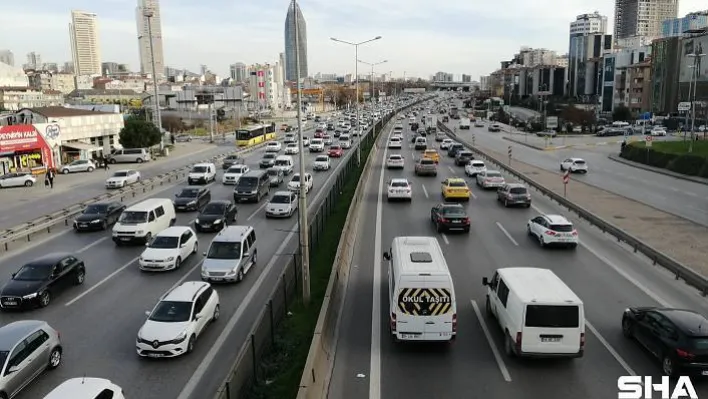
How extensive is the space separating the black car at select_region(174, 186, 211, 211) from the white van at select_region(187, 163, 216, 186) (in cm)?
870

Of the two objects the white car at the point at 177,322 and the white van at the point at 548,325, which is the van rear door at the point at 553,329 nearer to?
the white van at the point at 548,325

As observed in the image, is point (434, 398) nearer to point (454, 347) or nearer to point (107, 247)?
point (454, 347)

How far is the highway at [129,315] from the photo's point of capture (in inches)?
491

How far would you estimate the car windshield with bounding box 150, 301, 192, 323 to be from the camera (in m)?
13.8

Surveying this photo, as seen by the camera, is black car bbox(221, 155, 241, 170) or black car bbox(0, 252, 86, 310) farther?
black car bbox(221, 155, 241, 170)

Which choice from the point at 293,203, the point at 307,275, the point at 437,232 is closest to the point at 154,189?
the point at 293,203

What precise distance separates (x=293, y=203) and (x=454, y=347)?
711 inches

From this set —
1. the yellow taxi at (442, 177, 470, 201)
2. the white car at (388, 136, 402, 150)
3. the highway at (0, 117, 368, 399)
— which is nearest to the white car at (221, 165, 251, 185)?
the highway at (0, 117, 368, 399)

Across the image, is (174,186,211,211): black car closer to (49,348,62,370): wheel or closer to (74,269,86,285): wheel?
(74,269,86,285): wheel

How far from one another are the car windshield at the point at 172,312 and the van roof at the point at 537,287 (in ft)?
25.1

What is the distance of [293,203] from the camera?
30.1m

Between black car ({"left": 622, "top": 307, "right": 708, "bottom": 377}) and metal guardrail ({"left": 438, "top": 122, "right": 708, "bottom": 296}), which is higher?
black car ({"left": 622, "top": 307, "right": 708, "bottom": 377})

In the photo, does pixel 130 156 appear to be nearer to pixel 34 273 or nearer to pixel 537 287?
pixel 34 273

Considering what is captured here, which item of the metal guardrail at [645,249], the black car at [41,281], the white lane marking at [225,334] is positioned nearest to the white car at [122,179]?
the white lane marking at [225,334]
